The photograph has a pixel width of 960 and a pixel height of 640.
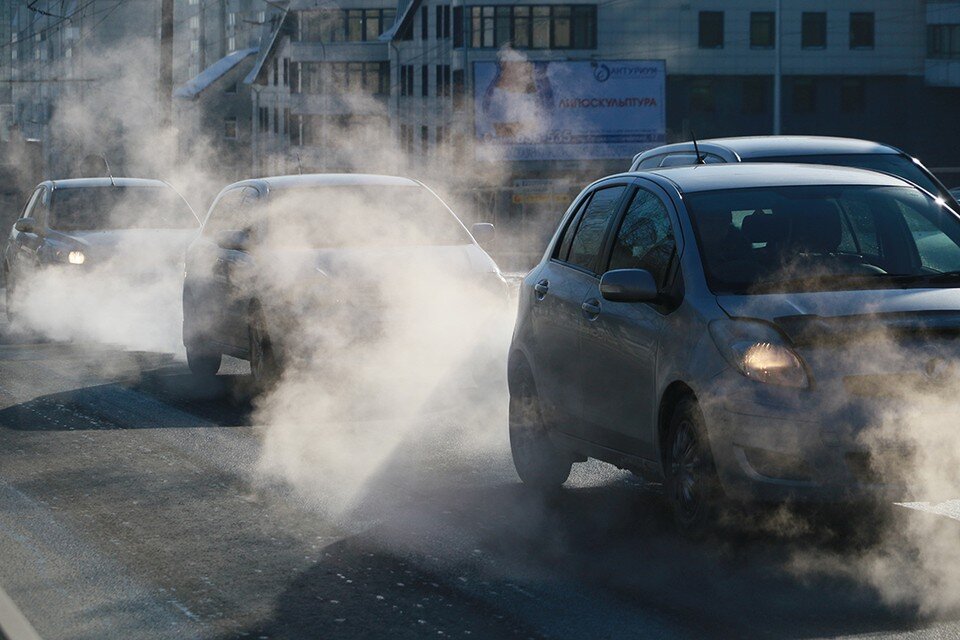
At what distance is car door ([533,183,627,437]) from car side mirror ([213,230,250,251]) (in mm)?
4666

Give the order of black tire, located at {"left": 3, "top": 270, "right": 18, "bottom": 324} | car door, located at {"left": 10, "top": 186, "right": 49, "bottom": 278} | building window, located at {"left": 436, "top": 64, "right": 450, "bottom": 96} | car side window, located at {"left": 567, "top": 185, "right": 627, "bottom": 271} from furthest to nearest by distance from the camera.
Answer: building window, located at {"left": 436, "top": 64, "right": 450, "bottom": 96} → black tire, located at {"left": 3, "top": 270, "right": 18, "bottom": 324} → car door, located at {"left": 10, "top": 186, "right": 49, "bottom": 278} → car side window, located at {"left": 567, "top": 185, "right": 627, "bottom": 271}

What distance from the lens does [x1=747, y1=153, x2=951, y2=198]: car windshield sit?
13383mm

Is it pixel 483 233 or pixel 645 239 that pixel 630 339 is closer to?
pixel 645 239

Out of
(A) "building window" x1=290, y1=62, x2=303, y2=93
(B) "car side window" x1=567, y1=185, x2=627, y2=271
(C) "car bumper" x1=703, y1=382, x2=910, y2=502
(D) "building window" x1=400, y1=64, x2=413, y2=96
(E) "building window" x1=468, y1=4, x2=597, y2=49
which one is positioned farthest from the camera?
(A) "building window" x1=290, y1=62, x2=303, y2=93

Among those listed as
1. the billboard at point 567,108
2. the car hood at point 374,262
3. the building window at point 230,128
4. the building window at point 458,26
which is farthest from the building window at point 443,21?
the car hood at point 374,262

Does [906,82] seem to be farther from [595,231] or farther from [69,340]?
[595,231]

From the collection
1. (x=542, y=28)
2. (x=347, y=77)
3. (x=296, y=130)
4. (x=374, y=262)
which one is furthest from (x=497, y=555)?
(x=296, y=130)

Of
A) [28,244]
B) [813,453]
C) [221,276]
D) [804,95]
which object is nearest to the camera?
[813,453]

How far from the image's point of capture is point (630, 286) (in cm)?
720

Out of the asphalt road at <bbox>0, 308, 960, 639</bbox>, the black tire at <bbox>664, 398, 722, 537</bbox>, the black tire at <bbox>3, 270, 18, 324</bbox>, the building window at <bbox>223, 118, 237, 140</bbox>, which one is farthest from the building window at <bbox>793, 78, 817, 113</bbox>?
the black tire at <bbox>664, 398, 722, 537</bbox>

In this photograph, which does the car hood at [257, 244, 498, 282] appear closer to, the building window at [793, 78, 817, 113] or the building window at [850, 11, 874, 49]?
the building window at [793, 78, 817, 113]

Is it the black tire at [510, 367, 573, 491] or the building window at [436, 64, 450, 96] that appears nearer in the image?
the black tire at [510, 367, 573, 491]

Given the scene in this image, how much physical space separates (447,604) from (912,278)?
94.6 inches

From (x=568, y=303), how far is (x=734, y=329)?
1573 mm
